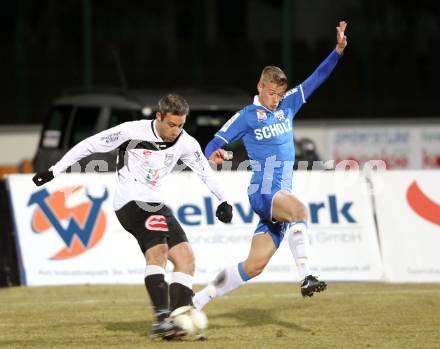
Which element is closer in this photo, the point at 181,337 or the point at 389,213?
the point at 181,337

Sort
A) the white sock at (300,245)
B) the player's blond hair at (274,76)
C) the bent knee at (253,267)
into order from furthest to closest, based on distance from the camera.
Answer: the bent knee at (253,267), the player's blond hair at (274,76), the white sock at (300,245)

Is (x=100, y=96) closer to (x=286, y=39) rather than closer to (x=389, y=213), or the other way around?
(x=389, y=213)

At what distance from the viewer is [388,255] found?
48.3 ft

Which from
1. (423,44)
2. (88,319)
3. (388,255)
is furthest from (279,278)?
(423,44)

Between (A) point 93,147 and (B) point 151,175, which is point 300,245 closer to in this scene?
(B) point 151,175

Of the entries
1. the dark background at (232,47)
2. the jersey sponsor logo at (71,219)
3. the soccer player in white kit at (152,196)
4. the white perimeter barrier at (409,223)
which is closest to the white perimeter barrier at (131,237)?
the jersey sponsor logo at (71,219)

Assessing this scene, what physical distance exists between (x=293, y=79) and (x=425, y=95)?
317 cm

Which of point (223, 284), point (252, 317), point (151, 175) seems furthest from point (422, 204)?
point (151, 175)

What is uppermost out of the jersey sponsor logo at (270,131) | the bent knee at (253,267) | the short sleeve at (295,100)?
the short sleeve at (295,100)

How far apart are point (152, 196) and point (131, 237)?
4331 millimetres

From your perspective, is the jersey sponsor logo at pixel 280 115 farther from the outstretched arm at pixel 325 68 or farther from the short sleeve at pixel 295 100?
the outstretched arm at pixel 325 68

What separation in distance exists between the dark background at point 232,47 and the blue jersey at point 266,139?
51.4ft

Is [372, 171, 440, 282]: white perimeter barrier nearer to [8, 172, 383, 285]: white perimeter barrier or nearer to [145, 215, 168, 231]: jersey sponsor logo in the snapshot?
[8, 172, 383, 285]: white perimeter barrier

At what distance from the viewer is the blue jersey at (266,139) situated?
1106 cm
